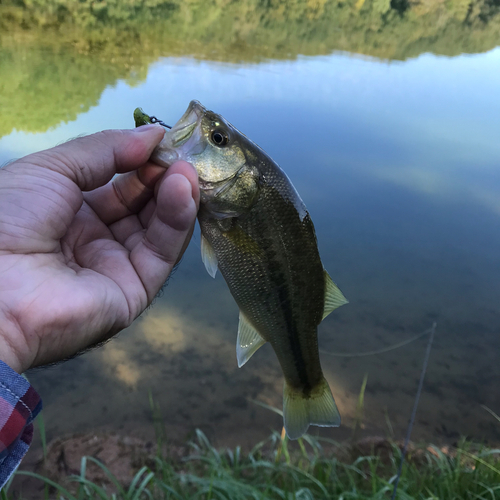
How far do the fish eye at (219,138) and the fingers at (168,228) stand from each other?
0.20 m

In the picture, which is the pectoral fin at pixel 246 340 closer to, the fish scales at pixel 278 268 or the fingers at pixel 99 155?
the fish scales at pixel 278 268

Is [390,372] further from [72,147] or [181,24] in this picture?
[181,24]

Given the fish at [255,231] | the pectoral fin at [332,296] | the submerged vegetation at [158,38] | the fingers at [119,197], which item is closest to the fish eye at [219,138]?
the fish at [255,231]

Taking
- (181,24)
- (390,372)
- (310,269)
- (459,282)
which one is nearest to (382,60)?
(181,24)

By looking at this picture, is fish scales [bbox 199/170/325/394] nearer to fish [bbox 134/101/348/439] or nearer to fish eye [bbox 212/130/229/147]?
fish [bbox 134/101/348/439]

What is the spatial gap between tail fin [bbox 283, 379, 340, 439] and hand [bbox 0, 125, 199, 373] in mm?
1041

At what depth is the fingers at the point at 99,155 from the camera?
6.51ft

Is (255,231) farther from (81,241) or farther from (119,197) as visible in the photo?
(81,241)

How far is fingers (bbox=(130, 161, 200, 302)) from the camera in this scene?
6.07 ft

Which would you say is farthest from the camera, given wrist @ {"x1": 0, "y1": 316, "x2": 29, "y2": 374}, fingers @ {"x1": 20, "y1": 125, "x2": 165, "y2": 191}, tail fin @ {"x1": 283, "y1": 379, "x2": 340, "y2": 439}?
tail fin @ {"x1": 283, "y1": 379, "x2": 340, "y2": 439}

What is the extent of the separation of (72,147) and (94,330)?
3.10ft

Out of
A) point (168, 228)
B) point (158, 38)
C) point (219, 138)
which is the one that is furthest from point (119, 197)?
point (158, 38)

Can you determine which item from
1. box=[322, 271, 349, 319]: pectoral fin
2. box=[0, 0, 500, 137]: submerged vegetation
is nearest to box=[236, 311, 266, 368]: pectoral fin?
box=[322, 271, 349, 319]: pectoral fin

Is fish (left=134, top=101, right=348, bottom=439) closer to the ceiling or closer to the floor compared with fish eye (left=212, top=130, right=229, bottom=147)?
closer to the floor
